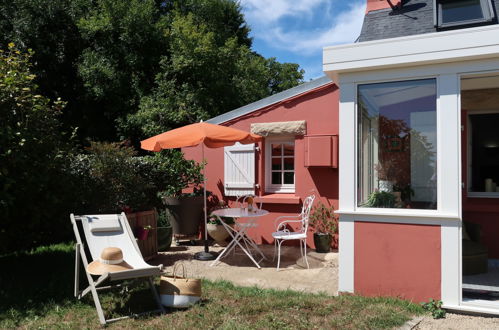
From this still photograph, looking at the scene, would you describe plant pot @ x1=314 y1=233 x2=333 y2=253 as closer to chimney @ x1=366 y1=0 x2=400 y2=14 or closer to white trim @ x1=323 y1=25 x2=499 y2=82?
white trim @ x1=323 y1=25 x2=499 y2=82

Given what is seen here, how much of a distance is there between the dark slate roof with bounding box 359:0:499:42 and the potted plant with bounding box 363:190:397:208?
10.2ft

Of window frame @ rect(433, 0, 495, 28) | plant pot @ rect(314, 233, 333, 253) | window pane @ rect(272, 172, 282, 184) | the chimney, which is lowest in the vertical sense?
plant pot @ rect(314, 233, 333, 253)

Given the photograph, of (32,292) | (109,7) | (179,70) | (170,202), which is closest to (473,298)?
(32,292)

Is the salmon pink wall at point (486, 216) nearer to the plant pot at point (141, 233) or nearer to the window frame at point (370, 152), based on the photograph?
the window frame at point (370, 152)

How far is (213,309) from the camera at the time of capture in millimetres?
4418

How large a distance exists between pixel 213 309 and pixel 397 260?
6.77 ft

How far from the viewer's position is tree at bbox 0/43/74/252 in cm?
505

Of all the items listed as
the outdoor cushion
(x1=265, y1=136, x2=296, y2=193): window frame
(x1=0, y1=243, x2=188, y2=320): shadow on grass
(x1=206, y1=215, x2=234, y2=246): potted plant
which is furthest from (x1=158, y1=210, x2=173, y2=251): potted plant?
the outdoor cushion

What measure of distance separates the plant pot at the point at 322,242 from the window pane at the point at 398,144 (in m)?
2.74

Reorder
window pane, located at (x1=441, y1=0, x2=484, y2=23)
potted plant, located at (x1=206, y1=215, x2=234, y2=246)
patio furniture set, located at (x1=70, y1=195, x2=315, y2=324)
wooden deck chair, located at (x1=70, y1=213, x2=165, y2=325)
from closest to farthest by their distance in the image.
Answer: patio furniture set, located at (x1=70, y1=195, x2=315, y2=324) → wooden deck chair, located at (x1=70, y1=213, x2=165, y2=325) → window pane, located at (x1=441, y1=0, x2=484, y2=23) → potted plant, located at (x1=206, y1=215, x2=234, y2=246)

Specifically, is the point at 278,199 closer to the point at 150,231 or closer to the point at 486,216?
the point at 150,231

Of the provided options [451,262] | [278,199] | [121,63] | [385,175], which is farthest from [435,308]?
[121,63]

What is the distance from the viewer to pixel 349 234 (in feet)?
15.8

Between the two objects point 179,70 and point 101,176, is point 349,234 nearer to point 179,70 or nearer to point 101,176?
point 101,176
